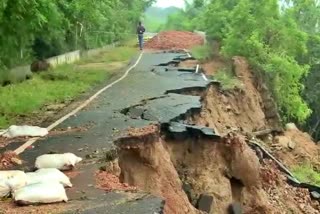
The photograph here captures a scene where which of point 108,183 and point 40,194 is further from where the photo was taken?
point 108,183

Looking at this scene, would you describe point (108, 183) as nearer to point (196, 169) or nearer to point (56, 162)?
point (56, 162)

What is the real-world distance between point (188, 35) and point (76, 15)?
80.2 feet

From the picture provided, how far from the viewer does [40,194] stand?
593 cm

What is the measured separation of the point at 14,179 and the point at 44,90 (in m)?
10.4

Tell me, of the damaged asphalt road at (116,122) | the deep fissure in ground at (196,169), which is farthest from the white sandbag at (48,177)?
the deep fissure in ground at (196,169)

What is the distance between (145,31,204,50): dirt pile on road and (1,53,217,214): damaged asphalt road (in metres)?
Answer: 19.2

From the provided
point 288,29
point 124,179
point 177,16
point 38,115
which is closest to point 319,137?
point 288,29

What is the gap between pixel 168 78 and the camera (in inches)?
751

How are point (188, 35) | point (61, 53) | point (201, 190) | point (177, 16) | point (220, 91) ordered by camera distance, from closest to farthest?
point (201, 190)
point (220, 91)
point (61, 53)
point (188, 35)
point (177, 16)

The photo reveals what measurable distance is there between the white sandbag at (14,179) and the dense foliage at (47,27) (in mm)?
5043

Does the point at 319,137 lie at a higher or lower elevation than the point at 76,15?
lower

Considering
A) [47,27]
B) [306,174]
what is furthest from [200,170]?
[47,27]

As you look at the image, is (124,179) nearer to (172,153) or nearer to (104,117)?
(172,153)

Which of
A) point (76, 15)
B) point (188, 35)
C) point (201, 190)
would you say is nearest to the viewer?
point (201, 190)
